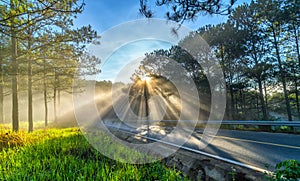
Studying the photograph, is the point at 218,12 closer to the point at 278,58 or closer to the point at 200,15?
the point at 200,15

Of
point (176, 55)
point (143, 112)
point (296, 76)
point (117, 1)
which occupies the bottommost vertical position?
point (143, 112)

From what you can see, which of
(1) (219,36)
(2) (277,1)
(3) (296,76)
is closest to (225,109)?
(3) (296,76)

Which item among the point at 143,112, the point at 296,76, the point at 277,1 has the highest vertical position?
the point at 277,1

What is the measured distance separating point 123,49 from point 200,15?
2.91 m

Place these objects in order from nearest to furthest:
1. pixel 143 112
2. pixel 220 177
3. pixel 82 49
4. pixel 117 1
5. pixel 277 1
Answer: pixel 220 177 → pixel 117 1 → pixel 82 49 → pixel 277 1 → pixel 143 112

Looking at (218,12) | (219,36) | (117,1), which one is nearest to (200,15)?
(218,12)

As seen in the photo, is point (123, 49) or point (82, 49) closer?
point (123, 49)

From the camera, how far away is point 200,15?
11.1 ft

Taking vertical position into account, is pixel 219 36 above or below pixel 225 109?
above

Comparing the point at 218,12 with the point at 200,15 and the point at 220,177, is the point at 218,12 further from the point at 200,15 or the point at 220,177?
the point at 220,177

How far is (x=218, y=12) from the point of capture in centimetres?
324

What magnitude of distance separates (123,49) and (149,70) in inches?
518

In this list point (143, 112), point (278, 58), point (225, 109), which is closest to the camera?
point (278, 58)

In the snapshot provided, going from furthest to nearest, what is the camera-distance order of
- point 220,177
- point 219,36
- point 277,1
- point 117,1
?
point 219,36
point 277,1
point 117,1
point 220,177
